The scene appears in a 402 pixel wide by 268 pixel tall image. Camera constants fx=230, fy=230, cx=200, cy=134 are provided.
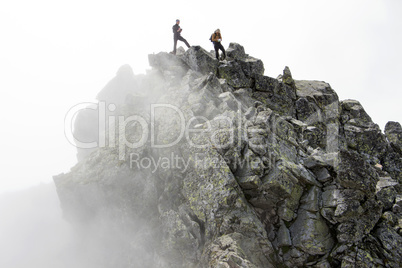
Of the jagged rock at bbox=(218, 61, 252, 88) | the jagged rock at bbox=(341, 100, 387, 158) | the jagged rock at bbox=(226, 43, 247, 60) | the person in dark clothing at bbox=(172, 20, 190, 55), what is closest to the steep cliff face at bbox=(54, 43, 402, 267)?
the jagged rock at bbox=(341, 100, 387, 158)

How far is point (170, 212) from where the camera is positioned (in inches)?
733

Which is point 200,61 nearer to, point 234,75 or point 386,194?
point 234,75

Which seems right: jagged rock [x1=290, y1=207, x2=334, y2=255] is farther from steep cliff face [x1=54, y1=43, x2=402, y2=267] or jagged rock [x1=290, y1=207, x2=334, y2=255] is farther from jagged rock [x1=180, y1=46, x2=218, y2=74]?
jagged rock [x1=180, y1=46, x2=218, y2=74]

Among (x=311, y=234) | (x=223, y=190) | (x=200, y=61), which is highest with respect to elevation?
(x=200, y=61)

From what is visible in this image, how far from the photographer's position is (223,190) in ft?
54.1

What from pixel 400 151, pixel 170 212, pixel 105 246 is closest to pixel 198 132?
pixel 170 212

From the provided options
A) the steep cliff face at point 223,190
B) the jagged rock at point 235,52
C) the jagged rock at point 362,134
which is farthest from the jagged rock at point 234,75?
the jagged rock at point 362,134

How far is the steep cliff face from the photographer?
52.3ft

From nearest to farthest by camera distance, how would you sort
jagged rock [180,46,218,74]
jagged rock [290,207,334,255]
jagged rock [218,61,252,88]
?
jagged rock [290,207,334,255]
jagged rock [180,46,218,74]
jagged rock [218,61,252,88]

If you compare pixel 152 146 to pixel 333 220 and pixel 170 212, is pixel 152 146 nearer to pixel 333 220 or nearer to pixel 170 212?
pixel 170 212

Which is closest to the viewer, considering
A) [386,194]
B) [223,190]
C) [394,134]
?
[223,190]

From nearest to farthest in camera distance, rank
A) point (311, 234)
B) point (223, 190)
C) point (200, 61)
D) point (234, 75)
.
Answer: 1. point (311, 234)
2. point (223, 190)
3. point (200, 61)
4. point (234, 75)

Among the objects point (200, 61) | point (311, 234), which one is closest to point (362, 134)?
point (311, 234)

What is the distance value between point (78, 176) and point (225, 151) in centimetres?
1684
